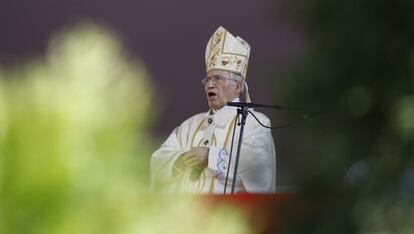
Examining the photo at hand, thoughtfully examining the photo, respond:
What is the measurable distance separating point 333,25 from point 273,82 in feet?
0.24

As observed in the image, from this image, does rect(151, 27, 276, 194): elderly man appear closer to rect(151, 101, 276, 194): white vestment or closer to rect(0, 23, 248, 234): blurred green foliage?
rect(151, 101, 276, 194): white vestment

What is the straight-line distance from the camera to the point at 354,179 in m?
0.84

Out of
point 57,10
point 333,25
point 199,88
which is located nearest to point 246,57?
point 199,88

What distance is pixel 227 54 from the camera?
5758mm

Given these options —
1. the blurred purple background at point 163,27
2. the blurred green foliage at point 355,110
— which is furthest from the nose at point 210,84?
the blurred green foliage at point 355,110

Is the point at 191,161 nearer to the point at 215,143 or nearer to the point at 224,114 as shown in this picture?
the point at 215,143

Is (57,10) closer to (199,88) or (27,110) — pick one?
(199,88)

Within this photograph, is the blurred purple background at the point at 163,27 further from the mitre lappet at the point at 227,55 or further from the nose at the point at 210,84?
the nose at the point at 210,84

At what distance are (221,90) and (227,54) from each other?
30 centimetres

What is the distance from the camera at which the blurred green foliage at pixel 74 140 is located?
2.27ft

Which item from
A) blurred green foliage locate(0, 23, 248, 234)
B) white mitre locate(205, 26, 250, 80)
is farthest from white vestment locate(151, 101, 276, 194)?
blurred green foliage locate(0, 23, 248, 234)

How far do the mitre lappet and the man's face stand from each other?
2.1 inches

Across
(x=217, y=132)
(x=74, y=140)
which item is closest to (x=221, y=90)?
(x=217, y=132)

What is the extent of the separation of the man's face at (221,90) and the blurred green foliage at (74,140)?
4795mm
